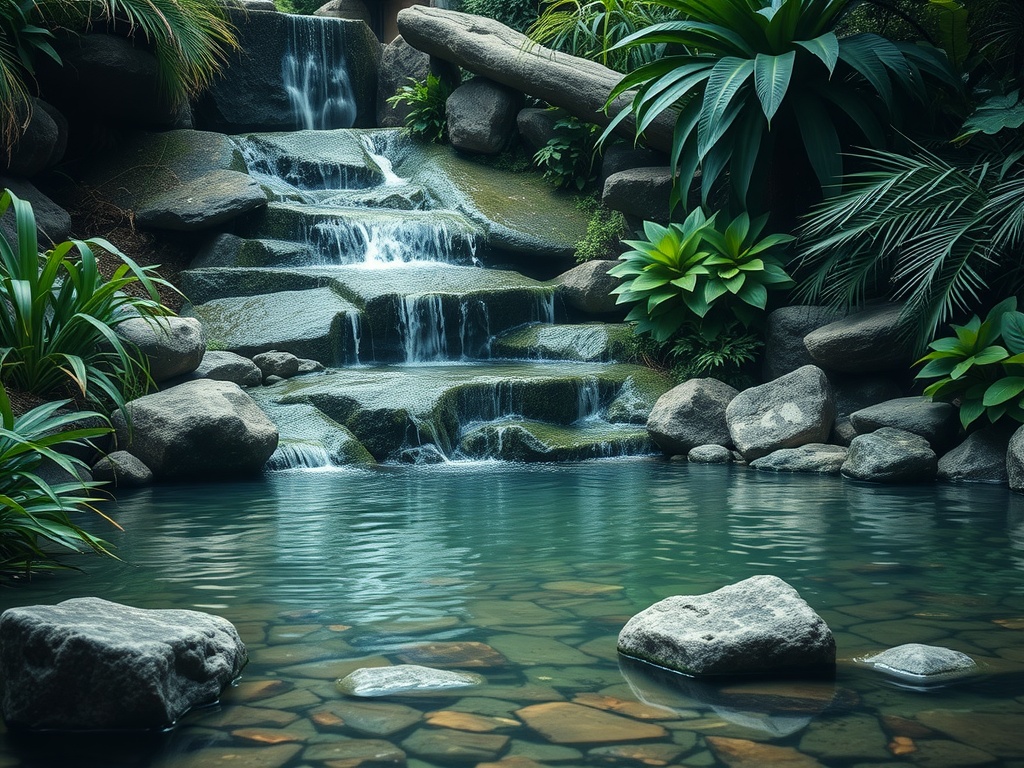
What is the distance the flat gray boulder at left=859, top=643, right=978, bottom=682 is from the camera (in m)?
3.35

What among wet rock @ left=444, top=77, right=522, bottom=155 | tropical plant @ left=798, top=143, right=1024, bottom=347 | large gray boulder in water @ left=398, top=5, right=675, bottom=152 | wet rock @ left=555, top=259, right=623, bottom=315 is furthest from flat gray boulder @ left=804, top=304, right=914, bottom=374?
wet rock @ left=444, top=77, right=522, bottom=155

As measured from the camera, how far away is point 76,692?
2896mm

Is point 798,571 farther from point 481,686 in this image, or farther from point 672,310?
point 672,310

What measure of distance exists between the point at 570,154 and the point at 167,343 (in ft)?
22.1

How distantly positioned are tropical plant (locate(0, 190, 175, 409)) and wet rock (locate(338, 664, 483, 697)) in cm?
345

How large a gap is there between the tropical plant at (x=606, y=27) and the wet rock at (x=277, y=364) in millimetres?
5149

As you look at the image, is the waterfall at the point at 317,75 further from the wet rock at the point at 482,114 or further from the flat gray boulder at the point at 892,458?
the flat gray boulder at the point at 892,458

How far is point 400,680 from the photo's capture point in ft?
10.7

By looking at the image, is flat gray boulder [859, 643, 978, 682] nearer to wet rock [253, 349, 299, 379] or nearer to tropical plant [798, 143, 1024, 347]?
tropical plant [798, 143, 1024, 347]

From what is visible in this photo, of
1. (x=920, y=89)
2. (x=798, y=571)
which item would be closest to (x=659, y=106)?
(x=920, y=89)

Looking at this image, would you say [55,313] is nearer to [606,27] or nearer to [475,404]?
[475,404]

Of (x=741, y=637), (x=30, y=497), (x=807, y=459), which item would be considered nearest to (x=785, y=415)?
(x=807, y=459)

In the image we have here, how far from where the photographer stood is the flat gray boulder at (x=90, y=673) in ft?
9.40

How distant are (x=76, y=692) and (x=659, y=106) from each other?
25.0 ft
